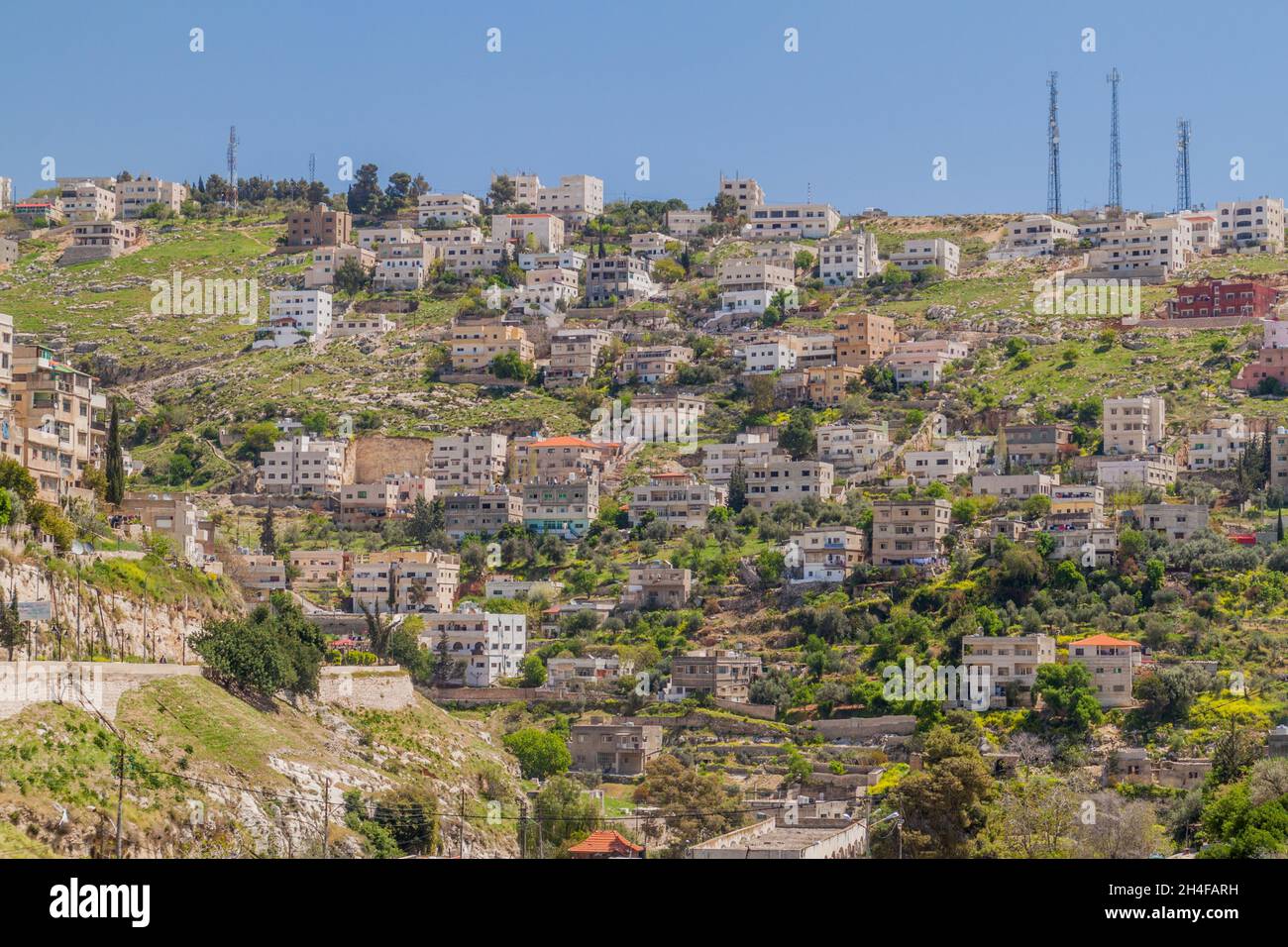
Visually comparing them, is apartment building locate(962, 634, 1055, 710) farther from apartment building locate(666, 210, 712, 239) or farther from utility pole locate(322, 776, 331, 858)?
apartment building locate(666, 210, 712, 239)

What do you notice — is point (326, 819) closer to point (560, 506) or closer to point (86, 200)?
point (560, 506)

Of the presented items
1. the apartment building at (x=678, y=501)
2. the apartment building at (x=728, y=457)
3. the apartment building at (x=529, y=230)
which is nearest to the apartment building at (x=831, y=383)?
the apartment building at (x=728, y=457)

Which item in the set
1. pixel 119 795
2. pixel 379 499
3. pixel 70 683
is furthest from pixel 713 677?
pixel 119 795

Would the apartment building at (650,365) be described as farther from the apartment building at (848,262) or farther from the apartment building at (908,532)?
the apartment building at (908,532)

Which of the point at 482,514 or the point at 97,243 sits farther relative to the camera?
the point at 97,243
